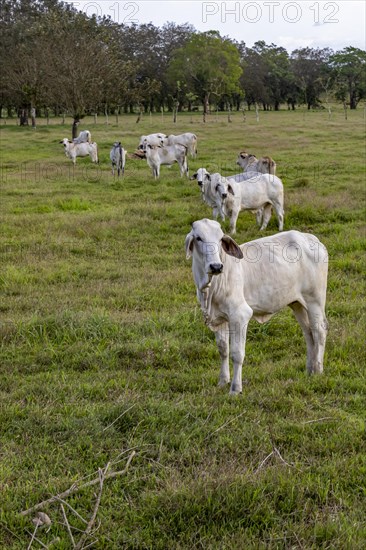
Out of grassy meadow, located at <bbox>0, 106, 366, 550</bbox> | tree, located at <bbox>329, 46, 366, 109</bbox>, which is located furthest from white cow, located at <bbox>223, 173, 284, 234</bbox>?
tree, located at <bbox>329, 46, 366, 109</bbox>

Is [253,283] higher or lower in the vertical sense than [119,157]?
lower

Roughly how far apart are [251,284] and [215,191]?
7695 mm

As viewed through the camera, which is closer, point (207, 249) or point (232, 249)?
point (207, 249)

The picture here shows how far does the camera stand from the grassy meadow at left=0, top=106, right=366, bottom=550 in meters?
3.49

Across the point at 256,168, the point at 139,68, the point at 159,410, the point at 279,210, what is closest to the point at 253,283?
the point at 159,410

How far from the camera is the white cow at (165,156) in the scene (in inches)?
823

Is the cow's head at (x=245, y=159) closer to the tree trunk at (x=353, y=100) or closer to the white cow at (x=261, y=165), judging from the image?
the white cow at (x=261, y=165)

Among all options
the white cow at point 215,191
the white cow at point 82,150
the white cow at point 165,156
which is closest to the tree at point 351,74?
the white cow at point 82,150

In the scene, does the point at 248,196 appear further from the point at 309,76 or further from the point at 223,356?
the point at 309,76

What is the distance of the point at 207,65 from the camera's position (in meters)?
53.4

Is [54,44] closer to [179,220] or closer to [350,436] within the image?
[179,220]

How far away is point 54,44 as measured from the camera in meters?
40.6

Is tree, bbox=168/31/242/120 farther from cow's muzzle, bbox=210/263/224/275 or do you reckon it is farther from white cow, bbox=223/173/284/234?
cow's muzzle, bbox=210/263/224/275

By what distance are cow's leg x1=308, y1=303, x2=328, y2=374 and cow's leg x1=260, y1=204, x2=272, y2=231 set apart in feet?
23.3
